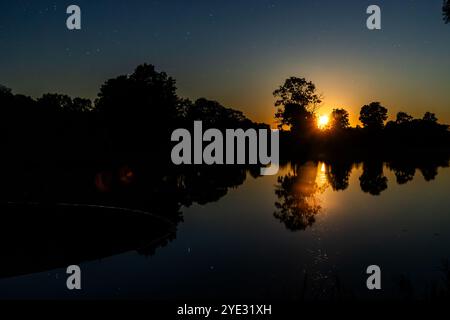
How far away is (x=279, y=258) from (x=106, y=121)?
56988mm

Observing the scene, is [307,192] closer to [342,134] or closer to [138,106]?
[138,106]

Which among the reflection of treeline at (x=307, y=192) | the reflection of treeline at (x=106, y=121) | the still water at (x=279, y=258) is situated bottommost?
the still water at (x=279, y=258)

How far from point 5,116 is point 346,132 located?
90415 millimetres

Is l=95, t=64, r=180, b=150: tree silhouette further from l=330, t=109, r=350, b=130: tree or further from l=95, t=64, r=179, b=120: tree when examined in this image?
l=330, t=109, r=350, b=130: tree

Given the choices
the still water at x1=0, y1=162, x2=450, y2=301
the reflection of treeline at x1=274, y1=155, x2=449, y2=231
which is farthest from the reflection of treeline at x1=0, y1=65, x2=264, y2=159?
the still water at x1=0, y1=162, x2=450, y2=301

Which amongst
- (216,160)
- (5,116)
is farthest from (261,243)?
(216,160)

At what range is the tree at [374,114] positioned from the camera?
146m

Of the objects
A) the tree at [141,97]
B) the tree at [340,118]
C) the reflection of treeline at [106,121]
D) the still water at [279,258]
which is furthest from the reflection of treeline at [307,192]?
the tree at [340,118]

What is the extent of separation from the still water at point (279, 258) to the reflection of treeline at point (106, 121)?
35577 millimetres

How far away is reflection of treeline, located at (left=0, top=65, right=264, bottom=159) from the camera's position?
172 ft

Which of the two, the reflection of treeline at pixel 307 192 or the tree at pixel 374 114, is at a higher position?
the tree at pixel 374 114

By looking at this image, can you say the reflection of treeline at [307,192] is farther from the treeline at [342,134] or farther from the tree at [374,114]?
the tree at [374,114]
